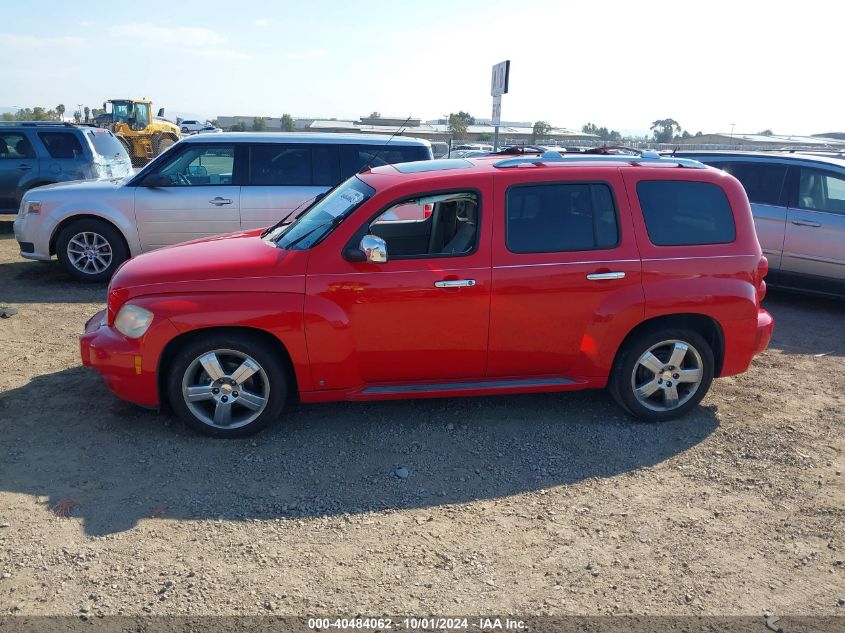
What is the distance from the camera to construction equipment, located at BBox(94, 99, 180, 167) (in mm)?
30359

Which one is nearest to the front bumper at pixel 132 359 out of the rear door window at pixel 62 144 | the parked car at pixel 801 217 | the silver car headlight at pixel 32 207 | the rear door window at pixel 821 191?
the silver car headlight at pixel 32 207

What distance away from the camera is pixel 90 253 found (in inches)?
350

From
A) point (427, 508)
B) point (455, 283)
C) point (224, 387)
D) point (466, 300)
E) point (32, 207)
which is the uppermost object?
point (32, 207)

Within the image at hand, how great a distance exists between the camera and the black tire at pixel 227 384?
15.1 ft

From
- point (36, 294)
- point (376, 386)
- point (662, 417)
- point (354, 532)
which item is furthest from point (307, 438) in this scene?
point (36, 294)

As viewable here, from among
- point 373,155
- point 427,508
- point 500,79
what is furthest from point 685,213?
point 500,79

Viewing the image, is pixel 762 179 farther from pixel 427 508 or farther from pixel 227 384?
pixel 227 384

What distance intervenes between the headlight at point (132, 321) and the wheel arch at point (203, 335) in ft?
0.61

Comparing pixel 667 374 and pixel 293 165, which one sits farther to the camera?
pixel 293 165

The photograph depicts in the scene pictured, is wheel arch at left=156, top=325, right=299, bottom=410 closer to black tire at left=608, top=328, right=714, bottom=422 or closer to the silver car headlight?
black tire at left=608, top=328, right=714, bottom=422

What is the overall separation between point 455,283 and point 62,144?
10658 mm

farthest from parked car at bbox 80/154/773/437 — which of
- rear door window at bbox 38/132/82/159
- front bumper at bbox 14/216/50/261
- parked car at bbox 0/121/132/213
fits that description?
rear door window at bbox 38/132/82/159

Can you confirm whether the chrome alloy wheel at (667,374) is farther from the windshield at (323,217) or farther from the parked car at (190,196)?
the parked car at (190,196)

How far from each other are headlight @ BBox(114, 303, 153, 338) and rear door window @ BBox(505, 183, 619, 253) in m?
2.37
